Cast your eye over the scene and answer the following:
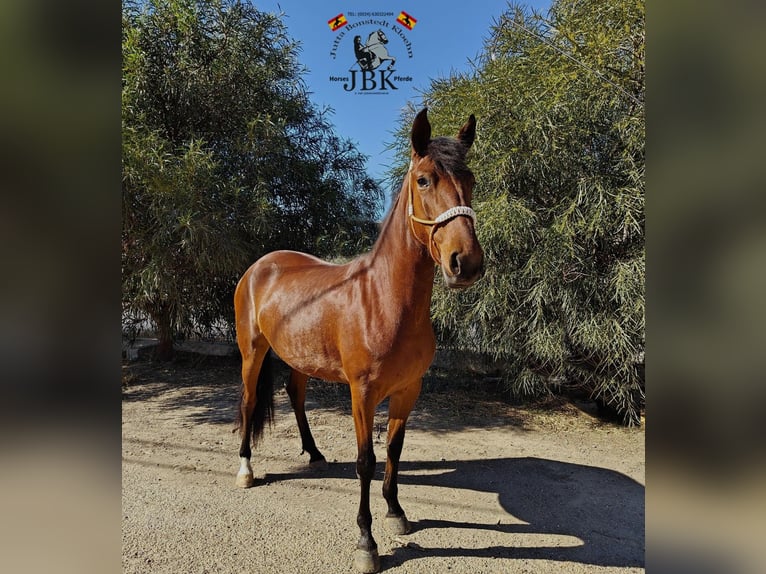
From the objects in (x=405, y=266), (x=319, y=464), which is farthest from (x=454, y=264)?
(x=319, y=464)

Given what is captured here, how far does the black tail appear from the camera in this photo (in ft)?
10.4

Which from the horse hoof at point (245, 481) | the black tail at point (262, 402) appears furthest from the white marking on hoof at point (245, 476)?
the black tail at point (262, 402)

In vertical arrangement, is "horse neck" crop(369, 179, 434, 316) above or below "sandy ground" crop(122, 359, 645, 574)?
above

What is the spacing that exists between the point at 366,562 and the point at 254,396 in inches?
60.5

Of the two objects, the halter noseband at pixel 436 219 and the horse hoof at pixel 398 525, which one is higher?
the halter noseband at pixel 436 219

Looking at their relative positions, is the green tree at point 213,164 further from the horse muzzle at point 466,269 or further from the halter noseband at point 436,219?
the horse muzzle at point 466,269

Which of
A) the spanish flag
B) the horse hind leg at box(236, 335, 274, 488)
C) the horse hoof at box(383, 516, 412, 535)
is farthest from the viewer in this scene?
the spanish flag

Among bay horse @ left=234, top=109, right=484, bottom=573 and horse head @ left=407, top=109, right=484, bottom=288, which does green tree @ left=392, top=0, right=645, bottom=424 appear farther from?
horse head @ left=407, top=109, right=484, bottom=288

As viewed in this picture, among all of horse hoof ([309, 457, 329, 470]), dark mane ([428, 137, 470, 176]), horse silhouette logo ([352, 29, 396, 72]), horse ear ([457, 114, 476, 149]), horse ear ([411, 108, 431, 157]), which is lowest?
horse hoof ([309, 457, 329, 470])

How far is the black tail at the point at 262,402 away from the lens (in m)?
3.18

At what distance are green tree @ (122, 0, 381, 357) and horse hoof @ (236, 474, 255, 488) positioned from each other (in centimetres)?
273

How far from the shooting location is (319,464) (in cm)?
320

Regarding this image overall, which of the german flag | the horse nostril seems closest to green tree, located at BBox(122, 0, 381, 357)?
the german flag
